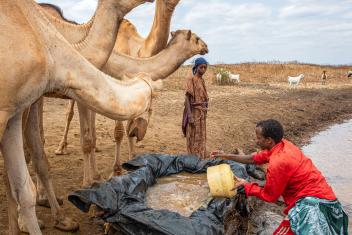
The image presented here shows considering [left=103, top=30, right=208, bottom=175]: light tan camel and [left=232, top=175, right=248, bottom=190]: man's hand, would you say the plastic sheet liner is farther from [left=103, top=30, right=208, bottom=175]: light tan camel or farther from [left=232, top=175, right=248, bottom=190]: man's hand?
[left=103, top=30, right=208, bottom=175]: light tan camel

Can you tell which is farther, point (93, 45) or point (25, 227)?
point (25, 227)

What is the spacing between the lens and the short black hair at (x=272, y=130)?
426 centimetres

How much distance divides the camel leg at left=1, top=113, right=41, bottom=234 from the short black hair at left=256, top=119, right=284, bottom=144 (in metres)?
2.15

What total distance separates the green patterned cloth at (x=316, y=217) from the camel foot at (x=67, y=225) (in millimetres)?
2331

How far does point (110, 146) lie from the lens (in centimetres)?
952

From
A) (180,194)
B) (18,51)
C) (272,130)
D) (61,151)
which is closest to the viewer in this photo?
(18,51)

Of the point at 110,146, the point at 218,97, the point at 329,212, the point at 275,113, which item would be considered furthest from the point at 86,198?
the point at 218,97

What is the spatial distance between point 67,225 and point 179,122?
7.76 meters

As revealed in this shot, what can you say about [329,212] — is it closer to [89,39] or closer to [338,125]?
[89,39]

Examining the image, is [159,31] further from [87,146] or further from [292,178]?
[292,178]

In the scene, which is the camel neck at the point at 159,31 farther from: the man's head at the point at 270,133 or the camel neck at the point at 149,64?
the man's head at the point at 270,133

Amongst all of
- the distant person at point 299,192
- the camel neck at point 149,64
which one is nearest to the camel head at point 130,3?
the camel neck at point 149,64

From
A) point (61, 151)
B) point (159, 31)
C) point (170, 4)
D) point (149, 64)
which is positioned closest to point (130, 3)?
point (149, 64)

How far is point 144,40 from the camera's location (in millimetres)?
7699
